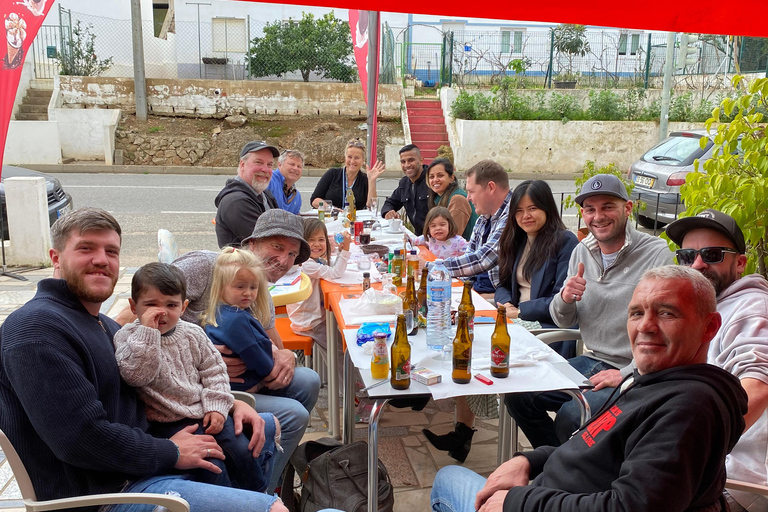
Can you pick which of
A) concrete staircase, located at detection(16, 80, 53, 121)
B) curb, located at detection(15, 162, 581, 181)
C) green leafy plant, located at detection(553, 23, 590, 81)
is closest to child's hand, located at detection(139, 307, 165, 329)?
curb, located at detection(15, 162, 581, 181)

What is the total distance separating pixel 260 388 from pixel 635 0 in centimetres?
233

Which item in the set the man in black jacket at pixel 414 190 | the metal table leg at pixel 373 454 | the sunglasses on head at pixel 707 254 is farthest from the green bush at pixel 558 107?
the metal table leg at pixel 373 454

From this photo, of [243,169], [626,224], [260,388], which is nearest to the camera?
[260,388]

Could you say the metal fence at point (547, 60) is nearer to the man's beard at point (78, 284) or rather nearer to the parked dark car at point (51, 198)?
the parked dark car at point (51, 198)

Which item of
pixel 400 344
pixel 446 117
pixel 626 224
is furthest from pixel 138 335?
pixel 446 117

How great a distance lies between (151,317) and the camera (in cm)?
233

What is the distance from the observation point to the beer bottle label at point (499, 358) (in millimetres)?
2660

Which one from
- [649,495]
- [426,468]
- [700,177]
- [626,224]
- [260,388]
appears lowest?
[426,468]

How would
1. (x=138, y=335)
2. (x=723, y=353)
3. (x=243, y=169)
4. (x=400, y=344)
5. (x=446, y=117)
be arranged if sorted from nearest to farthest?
1. (x=138, y=335)
2. (x=723, y=353)
3. (x=400, y=344)
4. (x=243, y=169)
5. (x=446, y=117)

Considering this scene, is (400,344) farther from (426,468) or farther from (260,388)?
(426,468)

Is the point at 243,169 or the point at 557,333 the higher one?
the point at 243,169

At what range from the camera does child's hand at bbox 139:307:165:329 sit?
2.32 metres

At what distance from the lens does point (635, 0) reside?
1920mm

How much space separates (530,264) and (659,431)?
233 centimetres
